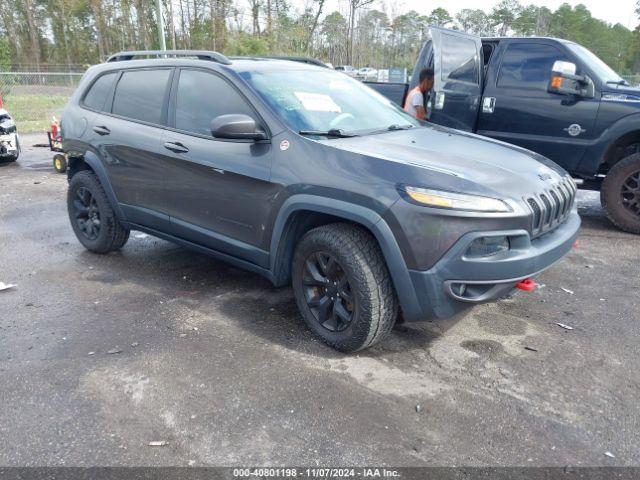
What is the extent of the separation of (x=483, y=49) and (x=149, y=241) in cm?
475

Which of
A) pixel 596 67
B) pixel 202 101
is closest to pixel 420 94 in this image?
pixel 596 67

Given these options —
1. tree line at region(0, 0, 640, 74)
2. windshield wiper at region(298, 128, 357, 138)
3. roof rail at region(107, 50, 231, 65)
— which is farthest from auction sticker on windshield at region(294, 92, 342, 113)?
tree line at region(0, 0, 640, 74)

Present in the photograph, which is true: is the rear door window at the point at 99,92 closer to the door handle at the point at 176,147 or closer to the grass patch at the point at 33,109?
the door handle at the point at 176,147

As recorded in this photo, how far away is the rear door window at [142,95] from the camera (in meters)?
4.15

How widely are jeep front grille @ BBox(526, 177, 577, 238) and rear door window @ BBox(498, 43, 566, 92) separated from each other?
9.61ft

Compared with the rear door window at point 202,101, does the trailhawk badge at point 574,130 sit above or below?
below

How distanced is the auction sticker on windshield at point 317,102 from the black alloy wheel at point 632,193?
3.75 m

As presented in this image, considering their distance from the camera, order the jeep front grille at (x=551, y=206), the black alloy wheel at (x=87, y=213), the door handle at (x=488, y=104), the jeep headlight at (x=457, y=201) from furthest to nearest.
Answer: the door handle at (x=488, y=104)
the black alloy wheel at (x=87, y=213)
the jeep front grille at (x=551, y=206)
the jeep headlight at (x=457, y=201)

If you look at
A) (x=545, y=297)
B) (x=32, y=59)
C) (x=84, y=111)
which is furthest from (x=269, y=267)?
(x=32, y=59)

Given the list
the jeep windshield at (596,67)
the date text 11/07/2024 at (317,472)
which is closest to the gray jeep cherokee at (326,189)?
the date text 11/07/2024 at (317,472)

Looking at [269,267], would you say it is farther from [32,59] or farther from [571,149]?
[32,59]

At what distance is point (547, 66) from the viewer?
5996 millimetres

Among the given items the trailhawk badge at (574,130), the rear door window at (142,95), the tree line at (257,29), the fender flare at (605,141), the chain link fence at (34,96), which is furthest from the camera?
the tree line at (257,29)

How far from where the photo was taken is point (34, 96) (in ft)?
70.8
